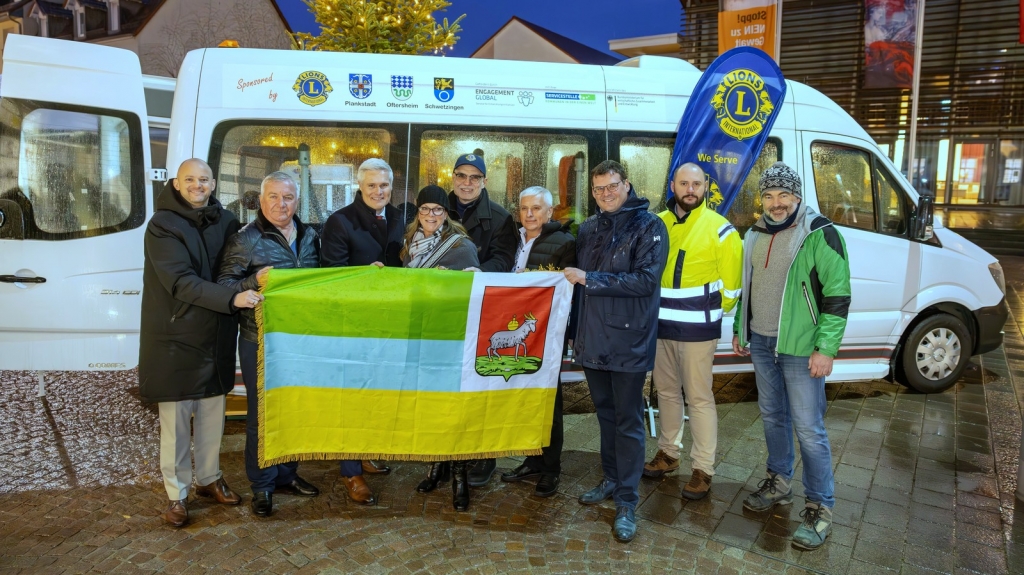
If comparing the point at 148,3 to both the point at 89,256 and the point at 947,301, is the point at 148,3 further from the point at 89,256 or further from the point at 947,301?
the point at 947,301

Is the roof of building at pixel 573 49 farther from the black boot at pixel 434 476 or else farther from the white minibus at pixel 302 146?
the black boot at pixel 434 476

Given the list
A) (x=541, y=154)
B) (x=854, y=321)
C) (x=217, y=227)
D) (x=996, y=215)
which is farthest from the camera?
(x=996, y=215)

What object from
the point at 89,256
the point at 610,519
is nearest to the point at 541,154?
the point at 610,519

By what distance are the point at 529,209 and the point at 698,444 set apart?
1.84 meters

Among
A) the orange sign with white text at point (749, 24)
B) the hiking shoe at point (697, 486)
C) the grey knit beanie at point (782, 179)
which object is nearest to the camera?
the grey knit beanie at point (782, 179)

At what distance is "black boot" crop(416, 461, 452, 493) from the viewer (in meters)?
4.16

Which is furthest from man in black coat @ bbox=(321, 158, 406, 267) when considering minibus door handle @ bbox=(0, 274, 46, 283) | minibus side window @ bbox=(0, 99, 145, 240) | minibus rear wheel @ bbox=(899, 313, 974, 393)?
minibus rear wheel @ bbox=(899, 313, 974, 393)

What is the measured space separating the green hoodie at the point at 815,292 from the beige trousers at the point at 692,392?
0.56 metres

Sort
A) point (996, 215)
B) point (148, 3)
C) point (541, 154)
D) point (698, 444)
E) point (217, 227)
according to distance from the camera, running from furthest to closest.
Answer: point (148, 3) → point (996, 215) → point (541, 154) → point (698, 444) → point (217, 227)

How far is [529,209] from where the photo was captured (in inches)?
152

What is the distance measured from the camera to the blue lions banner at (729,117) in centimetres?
542

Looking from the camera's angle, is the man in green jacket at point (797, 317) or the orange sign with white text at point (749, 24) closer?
the man in green jacket at point (797, 317)

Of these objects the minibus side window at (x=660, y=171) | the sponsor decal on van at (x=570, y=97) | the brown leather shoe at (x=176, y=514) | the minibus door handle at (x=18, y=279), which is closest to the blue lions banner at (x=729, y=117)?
the minibus side window at (x=660, y=171)

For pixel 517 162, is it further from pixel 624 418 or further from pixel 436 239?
pixel 624 418
